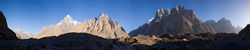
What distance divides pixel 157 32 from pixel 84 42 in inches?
5218

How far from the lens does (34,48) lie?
12930 mm

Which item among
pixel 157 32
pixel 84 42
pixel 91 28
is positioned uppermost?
pixel 91 28

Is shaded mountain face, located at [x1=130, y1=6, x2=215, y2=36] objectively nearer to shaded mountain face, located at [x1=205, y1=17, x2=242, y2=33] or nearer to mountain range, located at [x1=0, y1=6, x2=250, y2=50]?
mountain range, located at [x1=0, y1=6, x2=250, y2=50]

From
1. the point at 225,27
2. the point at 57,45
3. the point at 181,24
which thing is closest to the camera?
the point at 57,45

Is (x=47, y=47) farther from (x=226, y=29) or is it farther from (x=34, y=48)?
(x=226, y=29)

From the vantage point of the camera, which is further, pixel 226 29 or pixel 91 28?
pixel 91 28

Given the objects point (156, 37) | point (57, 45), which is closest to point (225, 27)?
point (156, 37)

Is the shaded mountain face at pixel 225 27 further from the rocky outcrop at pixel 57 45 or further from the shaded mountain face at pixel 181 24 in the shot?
the rocky outcrop at pixel 57 45

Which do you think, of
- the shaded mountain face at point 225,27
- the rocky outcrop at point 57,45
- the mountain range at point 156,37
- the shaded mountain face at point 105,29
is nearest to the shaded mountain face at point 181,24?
the mountain range at point 156,37

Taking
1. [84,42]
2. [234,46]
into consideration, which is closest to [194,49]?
[234,46]

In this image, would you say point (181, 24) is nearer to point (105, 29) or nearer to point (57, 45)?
point (105, 29)

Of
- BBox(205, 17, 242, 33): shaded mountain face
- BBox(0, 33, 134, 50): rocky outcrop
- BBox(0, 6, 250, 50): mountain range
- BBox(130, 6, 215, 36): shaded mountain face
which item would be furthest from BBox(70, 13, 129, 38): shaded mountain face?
BBox(0, 33, 134, 50): rocky outcrop

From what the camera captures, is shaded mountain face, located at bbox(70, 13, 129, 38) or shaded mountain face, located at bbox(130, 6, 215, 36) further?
shaded mountain face, located at bbox(70, 13, 129, 38)

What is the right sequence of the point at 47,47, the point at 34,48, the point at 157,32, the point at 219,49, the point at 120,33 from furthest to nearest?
the point at 120,33
the point at 157,32
the point at 219,49
the point at 47,47
the point at 34,48
